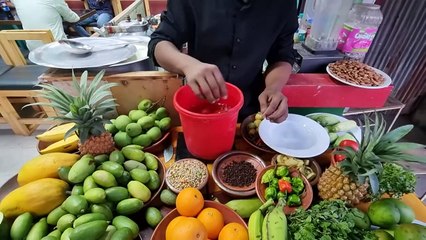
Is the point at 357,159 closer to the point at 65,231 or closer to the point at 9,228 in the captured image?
the point at 65,231

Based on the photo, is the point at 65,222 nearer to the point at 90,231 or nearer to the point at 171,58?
the point at 90,231

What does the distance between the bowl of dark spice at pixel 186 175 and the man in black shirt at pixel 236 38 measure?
0.32 m

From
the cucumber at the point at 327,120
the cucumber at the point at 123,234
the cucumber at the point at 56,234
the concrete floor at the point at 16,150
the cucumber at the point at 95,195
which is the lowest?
the concrete floor at the point at 16,150

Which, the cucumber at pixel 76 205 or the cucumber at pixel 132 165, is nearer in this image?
the cucumber at pixel 76 205

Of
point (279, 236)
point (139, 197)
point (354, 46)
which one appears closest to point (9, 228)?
point (139, 197)

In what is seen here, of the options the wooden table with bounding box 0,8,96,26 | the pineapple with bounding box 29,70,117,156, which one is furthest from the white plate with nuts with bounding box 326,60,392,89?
the wooden table with bounding box 0,8,96,26

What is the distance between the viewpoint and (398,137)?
0.67m

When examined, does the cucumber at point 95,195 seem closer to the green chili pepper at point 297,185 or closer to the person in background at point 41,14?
the green chili pepper at point 297,185

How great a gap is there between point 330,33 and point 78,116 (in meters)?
1.43

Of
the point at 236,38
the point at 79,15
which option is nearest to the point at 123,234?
the point at 236,38

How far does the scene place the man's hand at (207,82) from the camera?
695 mm

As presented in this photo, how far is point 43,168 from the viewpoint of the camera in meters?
0.72

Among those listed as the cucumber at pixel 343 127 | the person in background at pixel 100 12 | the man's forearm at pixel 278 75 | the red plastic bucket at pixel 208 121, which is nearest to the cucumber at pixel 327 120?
the cucumber at pixel 343 127

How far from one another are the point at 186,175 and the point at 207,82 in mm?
333
